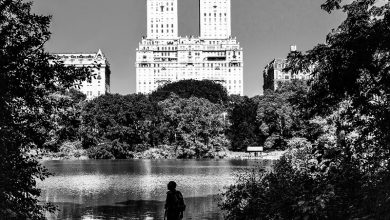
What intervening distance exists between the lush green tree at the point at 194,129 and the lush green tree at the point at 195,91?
1223 inches

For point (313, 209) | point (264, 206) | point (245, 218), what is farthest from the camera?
point (245, 218)

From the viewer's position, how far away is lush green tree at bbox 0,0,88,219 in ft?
35.2

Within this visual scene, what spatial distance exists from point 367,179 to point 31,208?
301 inches

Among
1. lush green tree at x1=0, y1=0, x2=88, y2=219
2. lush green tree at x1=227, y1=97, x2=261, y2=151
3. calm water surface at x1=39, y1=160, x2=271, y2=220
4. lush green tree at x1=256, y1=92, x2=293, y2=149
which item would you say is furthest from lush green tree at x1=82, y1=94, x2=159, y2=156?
lush green tree at x1=0, y1=0, x2=88, y2=219

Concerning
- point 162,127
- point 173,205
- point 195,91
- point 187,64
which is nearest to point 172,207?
point 173,205

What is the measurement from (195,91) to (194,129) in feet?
127

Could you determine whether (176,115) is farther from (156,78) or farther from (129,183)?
(156,78)

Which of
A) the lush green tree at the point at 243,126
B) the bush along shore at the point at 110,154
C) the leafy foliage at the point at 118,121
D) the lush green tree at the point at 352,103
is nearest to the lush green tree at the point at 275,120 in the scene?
the bush along shore at the point at 110,154

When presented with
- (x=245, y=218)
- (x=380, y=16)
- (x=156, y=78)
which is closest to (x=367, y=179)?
(x=380, y=16)

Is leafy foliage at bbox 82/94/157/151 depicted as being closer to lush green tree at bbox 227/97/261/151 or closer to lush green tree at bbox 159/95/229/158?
lush green tree at bbox 159/95/229/158

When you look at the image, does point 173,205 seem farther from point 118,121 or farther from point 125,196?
point 118,121

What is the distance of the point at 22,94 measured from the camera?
11.5 meters

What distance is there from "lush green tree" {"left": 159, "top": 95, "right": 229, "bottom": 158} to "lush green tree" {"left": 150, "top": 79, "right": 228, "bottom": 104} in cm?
3106

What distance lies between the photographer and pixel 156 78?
191 m
